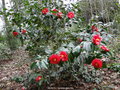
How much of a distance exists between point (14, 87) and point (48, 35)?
1267 mm

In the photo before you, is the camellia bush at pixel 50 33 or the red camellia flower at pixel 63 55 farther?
the camellia bush at pixel 50 33

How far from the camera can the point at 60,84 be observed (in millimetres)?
2387

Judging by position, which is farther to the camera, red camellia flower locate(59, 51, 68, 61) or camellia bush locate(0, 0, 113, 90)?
camellia bush locate(0, 0, 113, 90)

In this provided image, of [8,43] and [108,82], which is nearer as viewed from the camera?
[108,82]

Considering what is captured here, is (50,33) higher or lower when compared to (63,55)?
higher

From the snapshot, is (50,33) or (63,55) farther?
(50,33)

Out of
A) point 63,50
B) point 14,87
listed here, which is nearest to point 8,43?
point 14,87

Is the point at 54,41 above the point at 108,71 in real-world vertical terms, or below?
above

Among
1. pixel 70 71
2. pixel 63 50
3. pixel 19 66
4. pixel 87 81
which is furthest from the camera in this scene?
pixel 19 66

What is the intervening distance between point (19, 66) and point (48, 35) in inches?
83.2

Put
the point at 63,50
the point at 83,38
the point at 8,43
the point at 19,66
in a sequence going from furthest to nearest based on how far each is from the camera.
A: the point at 8,43 < the point at 19,66 < the point at 83,38 < the point at 63,50

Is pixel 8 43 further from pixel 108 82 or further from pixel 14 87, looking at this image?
pixel 108 82

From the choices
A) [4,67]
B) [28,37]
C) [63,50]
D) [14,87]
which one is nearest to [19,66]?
[4,67]

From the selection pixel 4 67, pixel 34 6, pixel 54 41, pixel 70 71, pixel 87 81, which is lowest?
pixel 4 67
